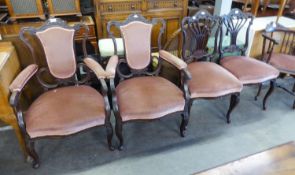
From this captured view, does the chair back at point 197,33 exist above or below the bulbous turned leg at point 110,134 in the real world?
above

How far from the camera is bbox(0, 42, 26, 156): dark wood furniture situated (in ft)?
4.77

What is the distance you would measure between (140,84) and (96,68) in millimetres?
370

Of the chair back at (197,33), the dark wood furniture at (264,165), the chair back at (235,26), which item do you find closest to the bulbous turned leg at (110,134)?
the dark wood furniture at (264,165)

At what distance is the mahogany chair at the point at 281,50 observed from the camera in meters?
2.17

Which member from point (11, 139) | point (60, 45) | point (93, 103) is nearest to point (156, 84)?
point (93, 103)

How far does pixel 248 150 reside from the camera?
70.9 inches

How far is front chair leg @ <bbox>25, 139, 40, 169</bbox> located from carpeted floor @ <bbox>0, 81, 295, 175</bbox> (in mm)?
39

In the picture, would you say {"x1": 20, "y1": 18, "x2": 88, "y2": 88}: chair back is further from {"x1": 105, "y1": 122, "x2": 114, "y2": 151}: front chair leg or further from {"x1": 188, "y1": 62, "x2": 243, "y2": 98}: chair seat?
{"x1": 188, "y1": 62, "x2": 243, "y2": 98}: chair seat

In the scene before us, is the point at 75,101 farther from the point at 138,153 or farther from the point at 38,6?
the point at 38,6

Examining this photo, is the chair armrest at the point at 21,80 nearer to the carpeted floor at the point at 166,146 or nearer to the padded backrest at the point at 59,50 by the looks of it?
the padded backrest at the point at 59,50

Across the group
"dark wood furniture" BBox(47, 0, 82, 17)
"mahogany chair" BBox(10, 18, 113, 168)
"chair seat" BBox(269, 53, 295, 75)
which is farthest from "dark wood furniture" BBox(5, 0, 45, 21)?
"chair seat" BBox(269, 53, 295, 75)

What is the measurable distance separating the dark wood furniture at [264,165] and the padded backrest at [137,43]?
109 cm

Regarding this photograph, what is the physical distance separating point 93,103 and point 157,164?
66cm

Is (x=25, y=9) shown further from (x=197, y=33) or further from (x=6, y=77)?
(x=197, y=33)
